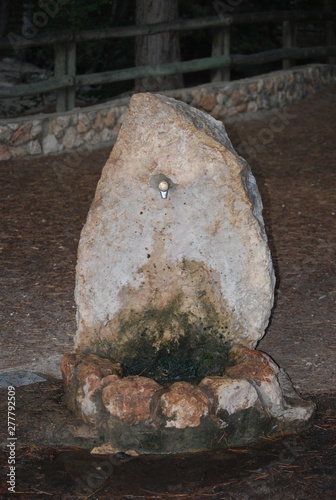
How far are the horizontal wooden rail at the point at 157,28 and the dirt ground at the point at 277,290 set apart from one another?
1.36m

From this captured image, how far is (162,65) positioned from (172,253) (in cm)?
714

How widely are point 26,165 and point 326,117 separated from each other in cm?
457

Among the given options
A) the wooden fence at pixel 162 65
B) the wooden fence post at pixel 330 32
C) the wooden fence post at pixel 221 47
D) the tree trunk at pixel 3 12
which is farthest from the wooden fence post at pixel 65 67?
the wooden fence post at pixel 330 32

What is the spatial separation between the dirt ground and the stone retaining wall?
205mm

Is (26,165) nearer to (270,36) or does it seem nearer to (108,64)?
(108,64)

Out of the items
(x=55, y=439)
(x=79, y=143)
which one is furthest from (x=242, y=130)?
(x=55, y=439)

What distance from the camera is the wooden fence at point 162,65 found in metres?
10.1

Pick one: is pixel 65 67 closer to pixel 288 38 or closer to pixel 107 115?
pixel 107 115

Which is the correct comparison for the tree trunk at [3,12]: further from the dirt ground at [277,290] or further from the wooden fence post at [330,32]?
the wooden fence post at [330,32]

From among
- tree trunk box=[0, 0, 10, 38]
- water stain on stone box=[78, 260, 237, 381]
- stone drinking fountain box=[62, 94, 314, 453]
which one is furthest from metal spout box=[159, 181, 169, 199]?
tree trunk box=[0, 0, 10, 38]

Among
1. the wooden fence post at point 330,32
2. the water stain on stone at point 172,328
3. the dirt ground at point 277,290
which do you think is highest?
the wooden fence post at point 330,32

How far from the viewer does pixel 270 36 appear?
14914 mm

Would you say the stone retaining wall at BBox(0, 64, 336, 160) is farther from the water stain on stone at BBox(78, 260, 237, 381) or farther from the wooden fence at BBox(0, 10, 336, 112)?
the water stain on stone at BBox(78, 260, 237, 381)

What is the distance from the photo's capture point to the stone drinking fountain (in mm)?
4102
